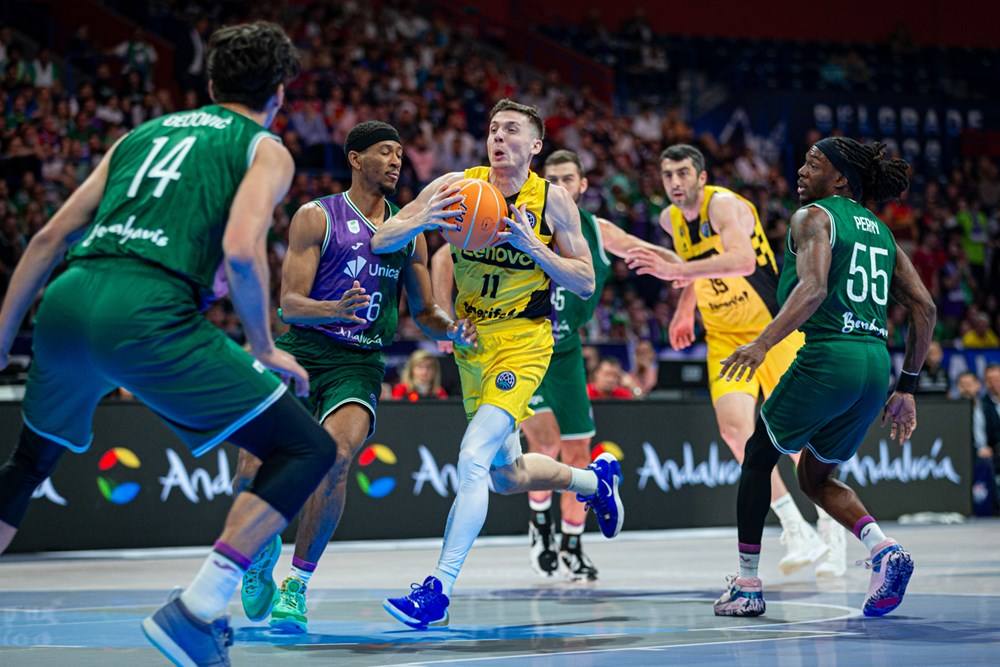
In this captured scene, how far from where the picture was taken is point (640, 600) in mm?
7246

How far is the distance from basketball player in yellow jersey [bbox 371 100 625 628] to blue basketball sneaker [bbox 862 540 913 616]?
5.40ft

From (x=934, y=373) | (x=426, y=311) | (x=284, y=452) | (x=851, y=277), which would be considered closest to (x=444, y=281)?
(x=426, y=311)

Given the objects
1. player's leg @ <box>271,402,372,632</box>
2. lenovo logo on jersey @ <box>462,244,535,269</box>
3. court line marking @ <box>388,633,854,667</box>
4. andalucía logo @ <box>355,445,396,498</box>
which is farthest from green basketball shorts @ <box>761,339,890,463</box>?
andalucía logo @ <box>355,445,396,498</box>

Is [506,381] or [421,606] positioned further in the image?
[506,381]

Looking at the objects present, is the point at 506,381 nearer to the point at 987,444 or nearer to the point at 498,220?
the point at 498,220

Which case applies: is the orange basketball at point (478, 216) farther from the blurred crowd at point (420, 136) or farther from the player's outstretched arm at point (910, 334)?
the blurred crowd at point (420, 136)

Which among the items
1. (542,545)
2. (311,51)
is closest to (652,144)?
(311,51)

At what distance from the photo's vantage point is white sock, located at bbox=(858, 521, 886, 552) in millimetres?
6418

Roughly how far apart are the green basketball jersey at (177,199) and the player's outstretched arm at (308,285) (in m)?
1.65

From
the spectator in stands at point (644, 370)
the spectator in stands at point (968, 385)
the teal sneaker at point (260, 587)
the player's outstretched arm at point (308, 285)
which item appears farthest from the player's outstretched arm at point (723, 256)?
the spectator in stands at point (968, 385)

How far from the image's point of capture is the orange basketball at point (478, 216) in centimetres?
601

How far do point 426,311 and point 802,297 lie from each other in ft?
5.71

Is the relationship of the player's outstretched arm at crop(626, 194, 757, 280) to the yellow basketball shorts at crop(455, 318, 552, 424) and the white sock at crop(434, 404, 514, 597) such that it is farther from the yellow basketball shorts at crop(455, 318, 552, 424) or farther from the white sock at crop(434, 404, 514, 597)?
the white sock at crop(434, 404, 514, 597)

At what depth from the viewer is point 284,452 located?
424 centimetres
